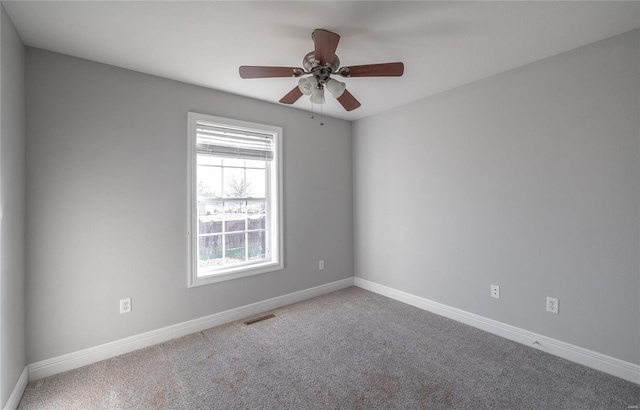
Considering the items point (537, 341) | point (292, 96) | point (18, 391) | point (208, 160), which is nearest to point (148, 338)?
point (18, 391)

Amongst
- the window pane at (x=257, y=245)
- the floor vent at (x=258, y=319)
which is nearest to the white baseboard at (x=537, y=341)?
the floor vent at (x=258, y=319)

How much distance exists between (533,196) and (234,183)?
284 centimetres

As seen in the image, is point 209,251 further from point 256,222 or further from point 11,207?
point 11,207

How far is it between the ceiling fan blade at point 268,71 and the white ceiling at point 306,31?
0.88 feet

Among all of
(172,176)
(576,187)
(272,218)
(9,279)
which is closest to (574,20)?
(576,187)

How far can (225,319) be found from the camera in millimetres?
2957

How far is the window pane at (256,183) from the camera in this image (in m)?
3.27

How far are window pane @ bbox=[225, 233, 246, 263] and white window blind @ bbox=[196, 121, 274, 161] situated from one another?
88 centimetres

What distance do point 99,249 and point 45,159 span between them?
764 mm

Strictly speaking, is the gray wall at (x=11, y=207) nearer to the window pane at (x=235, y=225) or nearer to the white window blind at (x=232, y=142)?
the white window blind at (x=232, y=142)

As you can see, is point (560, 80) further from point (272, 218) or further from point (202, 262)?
point (202, 262)

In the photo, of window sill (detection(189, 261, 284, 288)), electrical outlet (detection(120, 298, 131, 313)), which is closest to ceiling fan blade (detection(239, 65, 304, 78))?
window sill (detection(189, 261, 284, 288))

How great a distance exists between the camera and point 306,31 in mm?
1946

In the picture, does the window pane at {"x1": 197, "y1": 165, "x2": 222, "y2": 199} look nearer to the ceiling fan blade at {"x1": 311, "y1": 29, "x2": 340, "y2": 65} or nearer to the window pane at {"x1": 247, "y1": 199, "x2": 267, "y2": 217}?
the window pane at {"x1": 247, "y1": 199, "x2": 267, "y2": 217}
